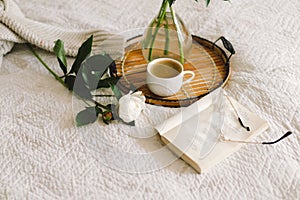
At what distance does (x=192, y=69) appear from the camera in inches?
44.0

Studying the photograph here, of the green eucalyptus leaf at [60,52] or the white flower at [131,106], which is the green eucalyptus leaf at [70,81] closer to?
the green eucalyptus leaf at [60,52]

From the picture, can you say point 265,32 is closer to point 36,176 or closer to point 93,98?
point 93,98

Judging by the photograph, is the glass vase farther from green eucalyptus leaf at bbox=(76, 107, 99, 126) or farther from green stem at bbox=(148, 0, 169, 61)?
green eucalyptus leaf at bbox=(76, 107, 99, 126)

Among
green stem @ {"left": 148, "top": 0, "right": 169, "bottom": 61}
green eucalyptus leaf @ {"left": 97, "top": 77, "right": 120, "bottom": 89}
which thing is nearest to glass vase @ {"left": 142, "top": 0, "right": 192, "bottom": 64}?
green stem @ {"left": 148, "top": 0, "right": 169, "bottom": 61}

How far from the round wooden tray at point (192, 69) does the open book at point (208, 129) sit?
0.14 ft

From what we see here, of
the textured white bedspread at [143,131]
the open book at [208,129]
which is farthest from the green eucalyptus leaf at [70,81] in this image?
the open book at [208,129]

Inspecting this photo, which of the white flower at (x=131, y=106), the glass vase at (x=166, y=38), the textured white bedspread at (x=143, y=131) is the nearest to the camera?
the textured white bedspread at (x=143, y=131)

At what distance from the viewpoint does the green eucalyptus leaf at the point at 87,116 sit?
0.97m

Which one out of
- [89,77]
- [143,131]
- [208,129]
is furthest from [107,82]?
[208,129]

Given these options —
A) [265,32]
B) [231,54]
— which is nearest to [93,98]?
[231,54]

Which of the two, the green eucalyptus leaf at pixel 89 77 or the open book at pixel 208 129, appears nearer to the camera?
the open book at pixel 208 129

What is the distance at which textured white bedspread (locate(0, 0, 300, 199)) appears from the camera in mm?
850

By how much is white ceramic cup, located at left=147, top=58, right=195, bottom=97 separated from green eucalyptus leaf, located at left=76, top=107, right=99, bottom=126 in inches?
6.0

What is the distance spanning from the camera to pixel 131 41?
1.20m
